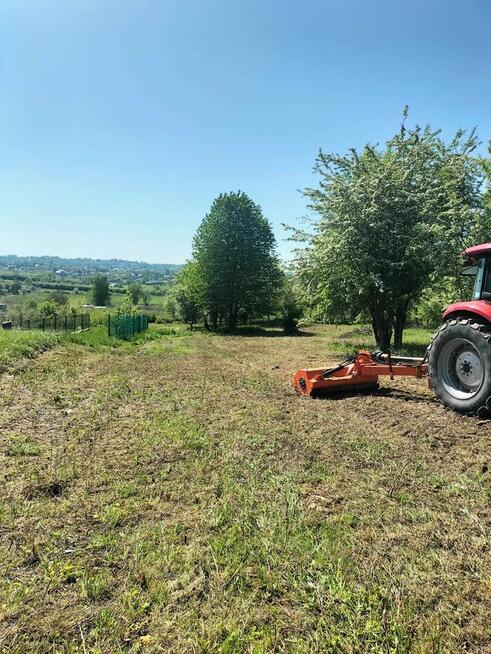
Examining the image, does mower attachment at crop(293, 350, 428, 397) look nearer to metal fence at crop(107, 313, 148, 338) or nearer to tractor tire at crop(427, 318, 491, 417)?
tractor tire at crop(427, 318, 491, 417)

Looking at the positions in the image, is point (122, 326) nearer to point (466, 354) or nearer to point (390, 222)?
point (390, 222)

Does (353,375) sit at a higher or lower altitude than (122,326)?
higher

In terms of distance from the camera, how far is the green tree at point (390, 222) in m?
13.7

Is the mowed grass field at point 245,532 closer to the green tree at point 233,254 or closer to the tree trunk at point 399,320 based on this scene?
the tree trunk at point 399,320

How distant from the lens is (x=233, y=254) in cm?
3656

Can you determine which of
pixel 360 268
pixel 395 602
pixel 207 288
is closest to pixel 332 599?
pixel 395 602

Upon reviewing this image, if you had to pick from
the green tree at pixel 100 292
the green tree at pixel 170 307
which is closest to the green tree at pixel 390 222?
the green tree at pixel 170 307

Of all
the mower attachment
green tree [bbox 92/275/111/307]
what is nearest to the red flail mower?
the mower attachment

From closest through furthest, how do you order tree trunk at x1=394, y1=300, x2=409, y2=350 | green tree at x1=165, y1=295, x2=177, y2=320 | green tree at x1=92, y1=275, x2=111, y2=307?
Result: tree trunk at x1=394, y1=300, x2=409, y2=350 → green tree at x1=165, y1=295, x2=177, y2=320 → green tree at x1=92, y1=275, x2=111, y2=307

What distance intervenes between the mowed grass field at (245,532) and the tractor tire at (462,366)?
260 mm

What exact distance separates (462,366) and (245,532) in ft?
16.0

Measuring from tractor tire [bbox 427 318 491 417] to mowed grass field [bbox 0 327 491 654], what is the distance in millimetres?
260

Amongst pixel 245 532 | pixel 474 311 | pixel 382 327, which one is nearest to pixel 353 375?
pixel 474 311

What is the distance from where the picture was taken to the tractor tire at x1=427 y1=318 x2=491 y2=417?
6212 millimetres
